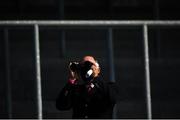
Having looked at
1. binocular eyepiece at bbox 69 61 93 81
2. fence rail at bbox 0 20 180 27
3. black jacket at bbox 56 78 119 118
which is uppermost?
fence rail at bbox 0 20 180 27

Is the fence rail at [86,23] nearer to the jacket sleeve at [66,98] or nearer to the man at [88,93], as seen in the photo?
the man at [88,93]

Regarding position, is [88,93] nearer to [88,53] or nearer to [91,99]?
[91,99]

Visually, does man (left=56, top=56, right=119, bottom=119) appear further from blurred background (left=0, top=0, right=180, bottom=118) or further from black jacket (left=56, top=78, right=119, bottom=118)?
blurred background (left=0, top=0, right=180, bottom=118)

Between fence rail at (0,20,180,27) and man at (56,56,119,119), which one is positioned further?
man at (56,56,119,119)

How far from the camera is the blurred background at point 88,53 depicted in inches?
259

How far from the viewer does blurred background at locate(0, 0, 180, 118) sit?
6.57 metres

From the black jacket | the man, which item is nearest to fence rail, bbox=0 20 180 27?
the man

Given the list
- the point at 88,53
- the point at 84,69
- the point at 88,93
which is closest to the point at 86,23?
the point at 84,69

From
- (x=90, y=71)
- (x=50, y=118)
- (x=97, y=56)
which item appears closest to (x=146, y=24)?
(x=90, y=71)

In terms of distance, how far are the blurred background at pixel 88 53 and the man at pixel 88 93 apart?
2.97ft

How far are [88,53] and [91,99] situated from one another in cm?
242

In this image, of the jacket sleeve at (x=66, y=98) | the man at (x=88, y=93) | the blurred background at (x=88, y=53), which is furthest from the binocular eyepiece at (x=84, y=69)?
the blurred background at (x=88, y=53)

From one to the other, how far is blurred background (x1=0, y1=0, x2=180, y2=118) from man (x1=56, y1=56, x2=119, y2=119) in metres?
0.91
